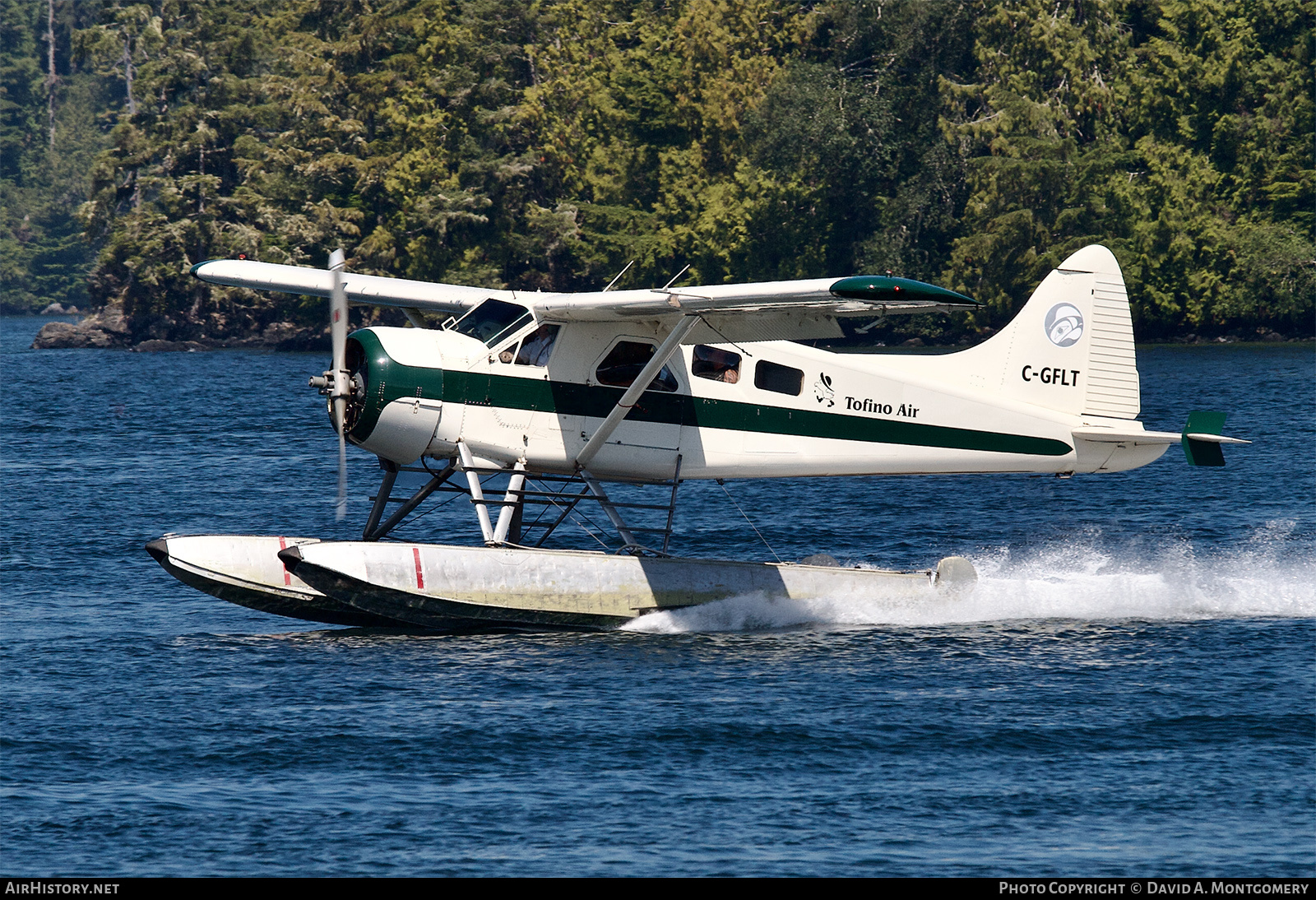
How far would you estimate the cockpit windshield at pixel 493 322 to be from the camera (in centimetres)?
1725

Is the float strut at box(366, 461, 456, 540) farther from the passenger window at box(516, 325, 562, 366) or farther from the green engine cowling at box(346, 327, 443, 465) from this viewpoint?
the passenger window at box(516, 325, 562, 366)

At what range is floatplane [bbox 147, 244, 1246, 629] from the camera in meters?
16.5

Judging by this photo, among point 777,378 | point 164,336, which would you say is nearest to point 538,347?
point 777,378

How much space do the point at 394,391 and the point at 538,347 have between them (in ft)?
5.50

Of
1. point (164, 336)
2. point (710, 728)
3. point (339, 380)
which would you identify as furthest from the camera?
A: point (164, 336)

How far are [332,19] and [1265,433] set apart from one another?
2504 inches

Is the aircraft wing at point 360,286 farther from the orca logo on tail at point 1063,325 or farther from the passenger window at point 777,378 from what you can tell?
the orca logo on tail at point 1063,325

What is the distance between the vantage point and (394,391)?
54.2 ft

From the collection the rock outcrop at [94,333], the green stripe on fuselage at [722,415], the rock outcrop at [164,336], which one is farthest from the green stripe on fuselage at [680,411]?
the rock outcrop at [94,333]

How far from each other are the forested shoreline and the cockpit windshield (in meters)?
51.8

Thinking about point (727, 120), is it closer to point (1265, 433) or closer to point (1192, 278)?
point (1192, 278)

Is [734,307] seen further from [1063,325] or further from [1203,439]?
[1203,439]

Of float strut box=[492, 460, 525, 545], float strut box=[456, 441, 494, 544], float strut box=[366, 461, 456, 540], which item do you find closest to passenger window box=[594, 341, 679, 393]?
float strut box=[492, 460, 525, 545]

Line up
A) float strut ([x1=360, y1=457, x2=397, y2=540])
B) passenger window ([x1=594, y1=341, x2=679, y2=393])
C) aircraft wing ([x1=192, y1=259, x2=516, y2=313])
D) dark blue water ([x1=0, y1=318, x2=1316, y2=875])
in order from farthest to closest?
aircraft wing ([x1=192, y1=259, x2=516, y2=313]), float strut ([x1=360, y1=457, x2=397, y2=540]), passenger window ([x1=594, y1=341, x2=679, y2=393]), dark blue water ([x1=0, y1=318, x2=1316, y2=875])
